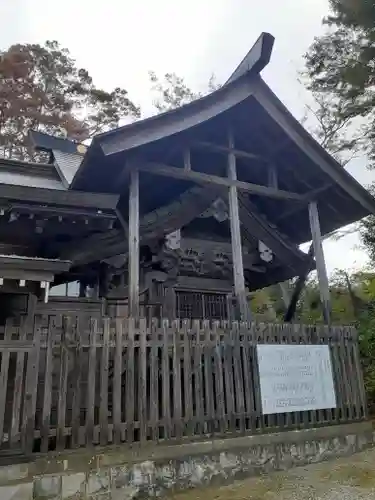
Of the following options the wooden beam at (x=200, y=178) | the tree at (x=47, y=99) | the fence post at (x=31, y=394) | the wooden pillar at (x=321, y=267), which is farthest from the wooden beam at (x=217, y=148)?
the tree at (x=47, y=99)

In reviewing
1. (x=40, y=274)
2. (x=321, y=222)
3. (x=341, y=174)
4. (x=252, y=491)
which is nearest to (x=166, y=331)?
(x=40, y=274)

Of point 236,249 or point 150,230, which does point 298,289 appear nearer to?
point 236,249

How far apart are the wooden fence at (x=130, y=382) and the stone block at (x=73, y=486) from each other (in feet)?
1.06

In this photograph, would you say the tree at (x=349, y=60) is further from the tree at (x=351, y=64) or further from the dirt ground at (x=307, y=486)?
the dirt ground at (x=307, y=486)

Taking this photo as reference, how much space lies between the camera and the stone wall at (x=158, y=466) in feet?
14.5

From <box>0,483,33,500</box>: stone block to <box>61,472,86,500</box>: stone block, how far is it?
0.33 m

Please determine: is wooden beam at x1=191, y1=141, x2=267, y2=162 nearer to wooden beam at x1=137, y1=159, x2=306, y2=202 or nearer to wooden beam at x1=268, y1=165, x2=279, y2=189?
wooden beam at x1=137, y1=159, x2=306, y2=202

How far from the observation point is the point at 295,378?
6.38 meters

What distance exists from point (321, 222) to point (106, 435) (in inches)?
279

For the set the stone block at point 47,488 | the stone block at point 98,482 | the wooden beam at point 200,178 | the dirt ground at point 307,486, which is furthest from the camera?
the wooden beam at point 200,178

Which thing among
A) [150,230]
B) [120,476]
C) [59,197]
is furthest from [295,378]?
[59,197]

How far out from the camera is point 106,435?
193 inches

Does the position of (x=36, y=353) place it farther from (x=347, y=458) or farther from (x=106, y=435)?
(x=347, y=458)

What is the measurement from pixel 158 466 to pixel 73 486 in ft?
3.25
